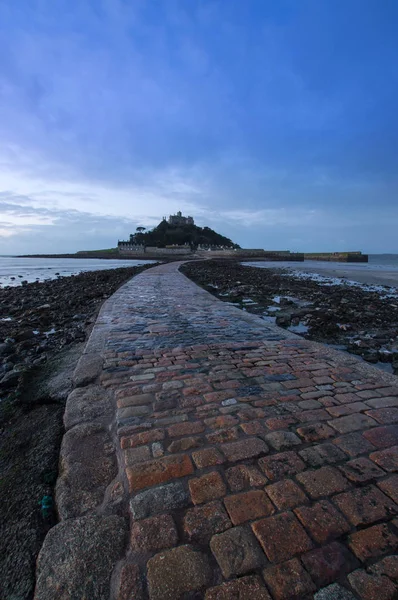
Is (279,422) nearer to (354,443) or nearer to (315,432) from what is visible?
(315,432)

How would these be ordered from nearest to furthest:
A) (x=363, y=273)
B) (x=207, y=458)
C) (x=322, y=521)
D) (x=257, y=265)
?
(x=322, y=521) → (x=207, y=458) → (x=363, y=273) → (x=257, y=265)

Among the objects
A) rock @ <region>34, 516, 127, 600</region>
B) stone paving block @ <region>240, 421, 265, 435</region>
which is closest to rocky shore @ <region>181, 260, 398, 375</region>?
stone paving block @ <region>240, 421, 265, 435</region>

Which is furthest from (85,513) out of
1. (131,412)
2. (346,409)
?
(346,409)

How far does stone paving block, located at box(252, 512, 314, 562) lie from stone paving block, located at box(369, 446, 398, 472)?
851mm

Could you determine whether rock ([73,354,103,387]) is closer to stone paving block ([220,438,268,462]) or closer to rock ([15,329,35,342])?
stone paving block ([220,438,268,462])

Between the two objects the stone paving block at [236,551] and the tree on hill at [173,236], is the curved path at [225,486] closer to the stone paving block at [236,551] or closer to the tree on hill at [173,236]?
the stone paving block at [236,551]

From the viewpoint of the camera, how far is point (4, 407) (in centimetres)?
319

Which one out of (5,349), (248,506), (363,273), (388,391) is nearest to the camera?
(248,506)

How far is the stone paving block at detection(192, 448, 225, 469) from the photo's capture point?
2057 millimetres

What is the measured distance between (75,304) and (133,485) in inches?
379

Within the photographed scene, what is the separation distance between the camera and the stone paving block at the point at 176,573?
1.28 metres

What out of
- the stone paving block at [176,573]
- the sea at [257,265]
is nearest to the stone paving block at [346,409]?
the stone paving block at [176,573]

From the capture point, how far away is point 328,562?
141cm

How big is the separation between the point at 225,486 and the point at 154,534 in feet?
1.69
